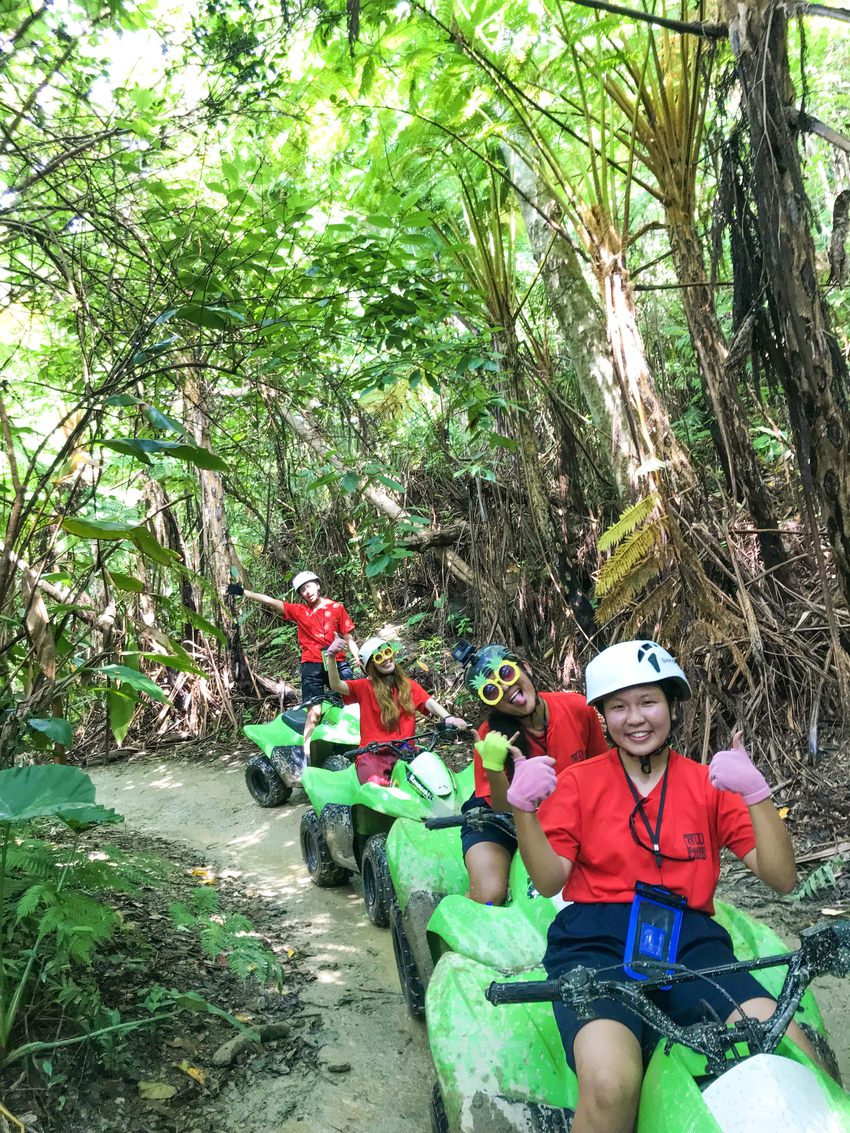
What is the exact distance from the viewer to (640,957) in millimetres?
2293

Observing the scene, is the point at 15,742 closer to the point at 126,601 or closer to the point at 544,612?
the point at 544,612

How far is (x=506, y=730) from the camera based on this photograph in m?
3.52

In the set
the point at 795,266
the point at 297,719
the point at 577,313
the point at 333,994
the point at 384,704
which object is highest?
the point at 577,313

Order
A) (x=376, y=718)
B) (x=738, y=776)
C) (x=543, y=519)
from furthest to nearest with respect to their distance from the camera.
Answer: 1. (x=543, y=519)
2. (x=376, y=718)
3. (x=738, y=776)

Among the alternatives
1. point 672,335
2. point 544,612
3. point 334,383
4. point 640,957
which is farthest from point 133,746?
point 640,957

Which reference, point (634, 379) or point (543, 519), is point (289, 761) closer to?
point (543, 519)

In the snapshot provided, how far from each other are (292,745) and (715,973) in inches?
237

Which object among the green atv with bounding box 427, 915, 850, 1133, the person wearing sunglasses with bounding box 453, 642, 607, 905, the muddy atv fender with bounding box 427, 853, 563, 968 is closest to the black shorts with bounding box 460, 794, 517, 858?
the person wearing sunglasses with bounding box 453, 642, 607, 905

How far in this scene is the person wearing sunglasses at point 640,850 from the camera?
2152 millimetres

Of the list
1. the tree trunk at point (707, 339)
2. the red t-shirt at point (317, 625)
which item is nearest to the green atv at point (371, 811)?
the tree trunk at point (707, 339)

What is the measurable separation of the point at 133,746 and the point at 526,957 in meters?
8.82

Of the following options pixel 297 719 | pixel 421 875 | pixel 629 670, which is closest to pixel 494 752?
pixel 629 670

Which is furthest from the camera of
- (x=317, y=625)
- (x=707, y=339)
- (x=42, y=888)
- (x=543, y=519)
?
(x=317, y=625)

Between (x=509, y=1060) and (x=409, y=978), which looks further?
(x=409, y=978)
